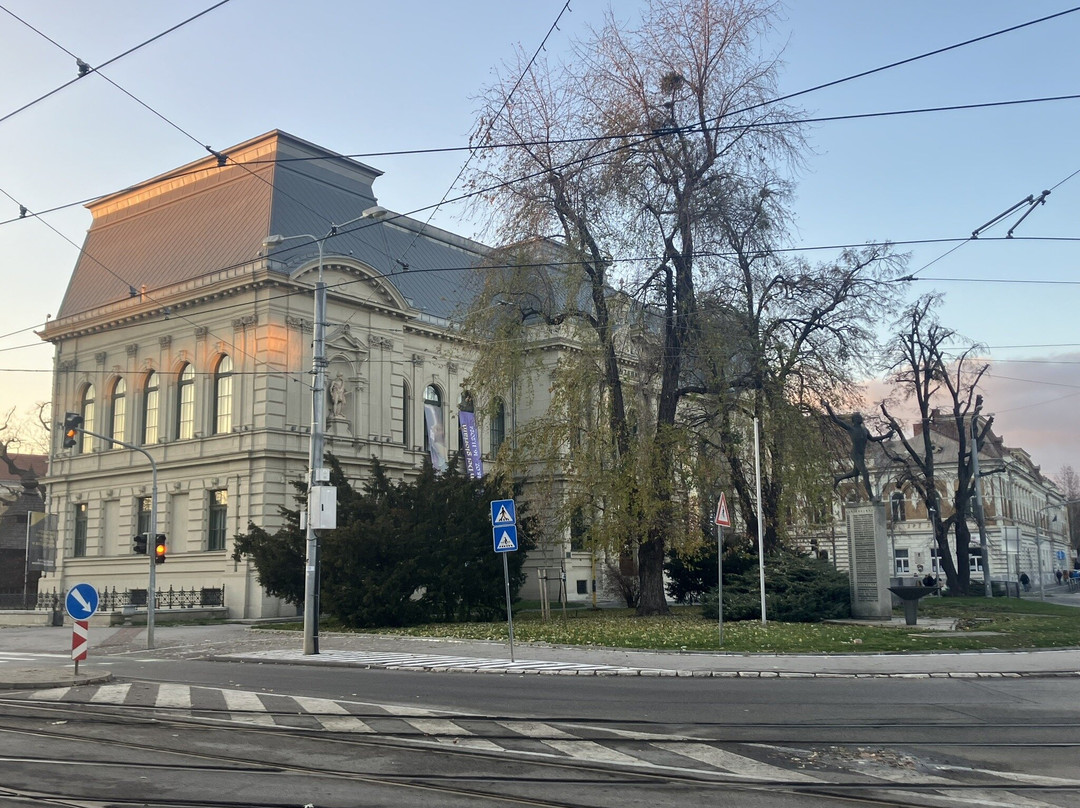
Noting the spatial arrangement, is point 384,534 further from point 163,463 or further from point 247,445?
point 163,463

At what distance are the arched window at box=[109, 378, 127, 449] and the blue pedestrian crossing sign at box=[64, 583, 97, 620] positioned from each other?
33721mm

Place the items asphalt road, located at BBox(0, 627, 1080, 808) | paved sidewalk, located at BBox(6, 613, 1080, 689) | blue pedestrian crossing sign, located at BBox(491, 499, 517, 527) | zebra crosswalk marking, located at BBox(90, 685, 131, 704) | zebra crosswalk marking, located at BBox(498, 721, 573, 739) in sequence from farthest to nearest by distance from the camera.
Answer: blue pedestrian crossing sign, located at BBox(491, 499, 517, 527) → paved sidewalk, located at BBox(6, 613, 1080, 689) → zebra crosswalk marking, located at BBox(90, 685, 131, 704) → zebra crosswalk marking, located at BBox(498, 721, 573, 739) → asphalt road, located at BBox(0, 627, 1080, 808)

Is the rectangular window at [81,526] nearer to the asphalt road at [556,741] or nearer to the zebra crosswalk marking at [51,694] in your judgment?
the zebra crosswalk marking at [51,694]

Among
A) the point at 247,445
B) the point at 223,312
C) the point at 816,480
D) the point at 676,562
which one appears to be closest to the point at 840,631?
the point at 816,480

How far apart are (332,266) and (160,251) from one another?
991cm

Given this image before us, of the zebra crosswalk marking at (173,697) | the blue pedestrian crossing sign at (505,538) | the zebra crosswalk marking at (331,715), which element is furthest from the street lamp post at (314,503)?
the zebra crosswalk marking at (331,715)

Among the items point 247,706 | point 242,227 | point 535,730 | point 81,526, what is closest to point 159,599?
point 81,526

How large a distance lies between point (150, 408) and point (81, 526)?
23.4ft

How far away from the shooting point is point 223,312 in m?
45.3

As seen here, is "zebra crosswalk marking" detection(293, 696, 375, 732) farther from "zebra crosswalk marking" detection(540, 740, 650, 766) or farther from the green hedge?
the green hedge

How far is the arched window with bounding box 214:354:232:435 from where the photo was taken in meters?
45.4

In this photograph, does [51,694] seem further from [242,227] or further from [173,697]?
[242,227]

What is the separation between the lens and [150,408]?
49281 mm

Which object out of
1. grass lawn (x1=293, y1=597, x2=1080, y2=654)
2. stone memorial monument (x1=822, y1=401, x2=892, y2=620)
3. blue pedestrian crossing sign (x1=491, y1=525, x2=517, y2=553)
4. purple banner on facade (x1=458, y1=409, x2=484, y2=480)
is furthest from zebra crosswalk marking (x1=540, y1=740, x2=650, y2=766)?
purple banner on facade (x1=458, y1=409, x2=484, y2=480)
